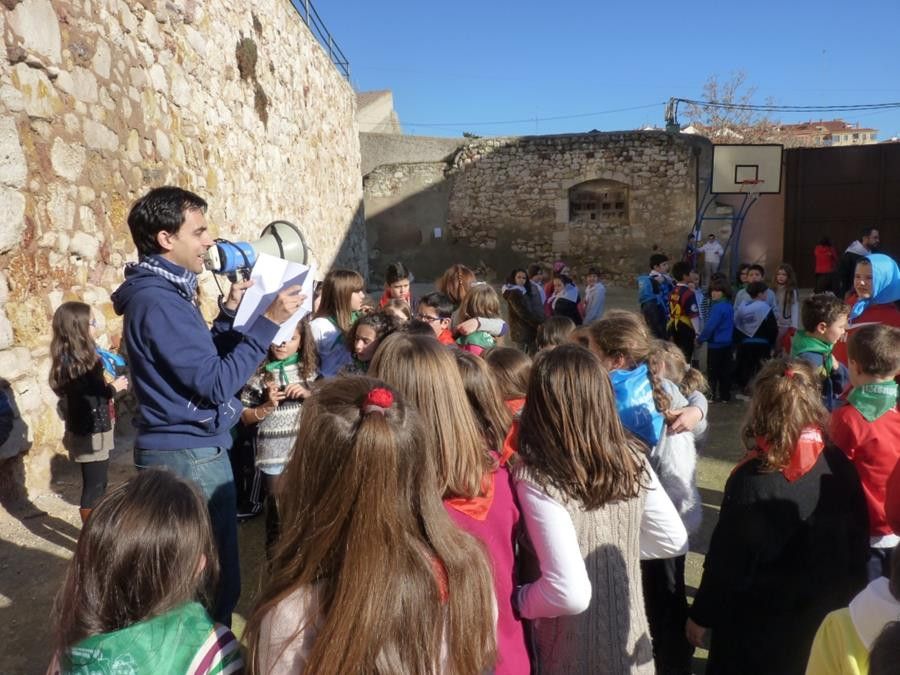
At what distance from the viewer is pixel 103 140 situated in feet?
Answer: 13.5

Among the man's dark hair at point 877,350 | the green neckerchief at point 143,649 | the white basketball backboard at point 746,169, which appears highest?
the white basketball backboard at point 746,169

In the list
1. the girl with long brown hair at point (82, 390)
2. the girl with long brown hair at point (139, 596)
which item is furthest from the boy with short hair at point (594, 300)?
the girl with long brown hair at point (139, 596)

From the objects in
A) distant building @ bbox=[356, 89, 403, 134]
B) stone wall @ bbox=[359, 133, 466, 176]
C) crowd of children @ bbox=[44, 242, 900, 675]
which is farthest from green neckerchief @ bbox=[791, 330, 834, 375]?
distant building @ bbox=[356, 89, 403, 134]

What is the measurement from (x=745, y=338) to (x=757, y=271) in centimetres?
77

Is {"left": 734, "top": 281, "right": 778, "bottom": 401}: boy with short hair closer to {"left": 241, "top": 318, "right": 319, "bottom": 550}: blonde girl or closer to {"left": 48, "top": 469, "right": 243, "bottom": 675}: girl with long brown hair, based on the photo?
{"left": 241, "top": 318, "right": 319, "bottom": 550}: blonde girl

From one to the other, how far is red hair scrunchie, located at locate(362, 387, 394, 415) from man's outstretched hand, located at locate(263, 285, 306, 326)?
84cm

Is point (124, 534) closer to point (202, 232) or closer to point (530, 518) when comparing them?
point (530, 518)

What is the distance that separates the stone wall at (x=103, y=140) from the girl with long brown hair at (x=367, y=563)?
2.90 meters

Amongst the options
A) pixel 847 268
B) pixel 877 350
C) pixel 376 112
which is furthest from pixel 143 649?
pixel 376 112

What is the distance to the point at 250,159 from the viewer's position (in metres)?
6.86

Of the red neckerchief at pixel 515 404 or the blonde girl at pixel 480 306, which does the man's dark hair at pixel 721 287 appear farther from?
the red neckerchief at pixel 515 404

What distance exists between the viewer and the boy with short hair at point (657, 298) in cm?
626

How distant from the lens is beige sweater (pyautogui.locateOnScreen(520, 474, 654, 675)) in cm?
163

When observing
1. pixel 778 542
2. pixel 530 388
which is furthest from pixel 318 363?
pixel 778 542
